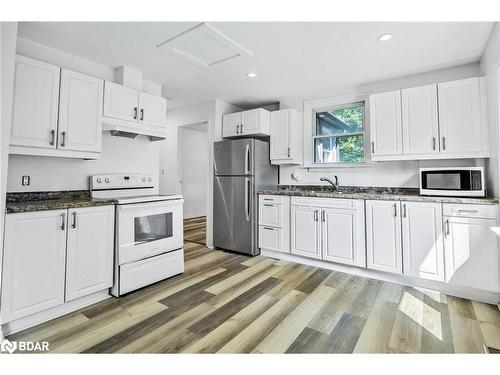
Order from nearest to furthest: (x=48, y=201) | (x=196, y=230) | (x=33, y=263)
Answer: (x=33, y=263), (x=48, y=201), (x=196, y=230)

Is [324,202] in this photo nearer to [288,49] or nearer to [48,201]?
[288,49]

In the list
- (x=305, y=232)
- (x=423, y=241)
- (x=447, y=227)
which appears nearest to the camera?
(x=447, y=227)

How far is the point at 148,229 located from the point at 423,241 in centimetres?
281

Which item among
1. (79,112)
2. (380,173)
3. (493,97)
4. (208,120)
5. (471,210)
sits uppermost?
(208,120)

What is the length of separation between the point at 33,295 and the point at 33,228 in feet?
1.63

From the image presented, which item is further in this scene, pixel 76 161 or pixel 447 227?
pixel 76 161

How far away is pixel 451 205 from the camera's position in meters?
2.40

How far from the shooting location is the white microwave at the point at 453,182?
2391 millimetres

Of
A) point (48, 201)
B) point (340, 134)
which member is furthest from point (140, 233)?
point (340, 134)

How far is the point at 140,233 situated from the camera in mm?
2570

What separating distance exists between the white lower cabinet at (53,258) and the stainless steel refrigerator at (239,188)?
1.79 m

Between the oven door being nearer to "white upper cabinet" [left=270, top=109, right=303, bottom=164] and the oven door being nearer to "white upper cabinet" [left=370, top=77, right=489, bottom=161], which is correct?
"white upper cabinet" [left=270, top=109, right=303, bottom=164]

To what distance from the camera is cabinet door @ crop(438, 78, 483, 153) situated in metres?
2.53
